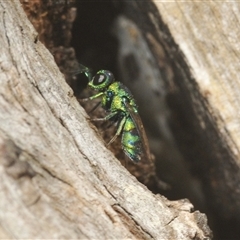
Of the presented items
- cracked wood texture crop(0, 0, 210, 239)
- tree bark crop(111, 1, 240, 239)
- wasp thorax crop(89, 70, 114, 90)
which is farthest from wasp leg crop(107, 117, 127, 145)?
cracked wood texture crop(0, 0, 210, 239)

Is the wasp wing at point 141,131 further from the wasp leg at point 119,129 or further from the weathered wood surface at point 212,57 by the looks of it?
the weathered wood surface at point 212,57

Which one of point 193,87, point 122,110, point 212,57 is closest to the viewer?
point 212,57

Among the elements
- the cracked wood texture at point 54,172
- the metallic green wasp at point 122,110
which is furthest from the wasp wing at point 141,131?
→ the cracked wood texture at point 54,172

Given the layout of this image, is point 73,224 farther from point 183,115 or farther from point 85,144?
point 183,115

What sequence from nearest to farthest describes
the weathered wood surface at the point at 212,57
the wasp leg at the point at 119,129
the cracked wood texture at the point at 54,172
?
the cracked wood texture at the point at 54,172, the weathered wood surface at the point at 212,57, the wasp leg at the point at 119,129

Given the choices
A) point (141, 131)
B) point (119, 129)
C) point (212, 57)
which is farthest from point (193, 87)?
point (119, 129)

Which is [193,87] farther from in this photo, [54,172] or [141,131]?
[54,172]

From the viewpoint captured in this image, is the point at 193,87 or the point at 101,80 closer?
the point at 193,87
